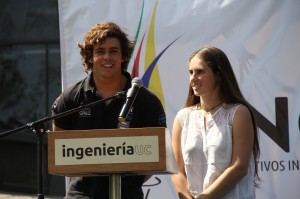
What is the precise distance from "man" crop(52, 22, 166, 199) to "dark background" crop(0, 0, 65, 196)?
3.28 meters

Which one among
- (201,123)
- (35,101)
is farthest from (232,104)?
(35,101)

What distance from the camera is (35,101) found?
22.9 ft

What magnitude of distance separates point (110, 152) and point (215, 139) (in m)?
0.80

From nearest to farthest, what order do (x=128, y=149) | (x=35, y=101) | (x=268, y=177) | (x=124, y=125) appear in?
(x=128, y=149) < (x=124, y=125) < (x=268, y=177) < (x=35, y=101)

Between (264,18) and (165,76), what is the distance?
0.81 m

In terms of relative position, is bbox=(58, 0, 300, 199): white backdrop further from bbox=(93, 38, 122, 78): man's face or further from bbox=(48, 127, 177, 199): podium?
bbox=(48, 127, 177, 199): podium

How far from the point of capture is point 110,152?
2877 mm

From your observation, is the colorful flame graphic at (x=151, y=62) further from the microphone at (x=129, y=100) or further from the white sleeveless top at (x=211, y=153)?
A: the microphone at (x=129, y=100)

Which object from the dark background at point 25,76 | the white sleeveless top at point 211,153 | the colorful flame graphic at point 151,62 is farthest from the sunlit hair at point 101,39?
the dark background at point 25,76

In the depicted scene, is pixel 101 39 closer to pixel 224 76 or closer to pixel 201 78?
pixel 201 78

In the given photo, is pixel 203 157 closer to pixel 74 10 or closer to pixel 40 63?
pixel 74 10

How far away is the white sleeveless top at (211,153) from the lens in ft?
11.5

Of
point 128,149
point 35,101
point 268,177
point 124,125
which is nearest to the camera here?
point 128,149

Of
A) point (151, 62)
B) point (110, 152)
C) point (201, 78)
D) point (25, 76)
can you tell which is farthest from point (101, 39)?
point (25, 76)
